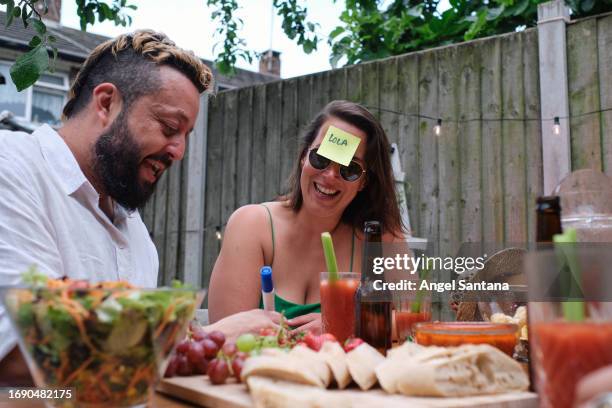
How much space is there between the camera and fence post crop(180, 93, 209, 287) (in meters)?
4.17

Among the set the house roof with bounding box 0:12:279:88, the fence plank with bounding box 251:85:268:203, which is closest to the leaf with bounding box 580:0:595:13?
the fence plank with bounding box 251:85:268:203

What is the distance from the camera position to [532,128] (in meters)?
3.06

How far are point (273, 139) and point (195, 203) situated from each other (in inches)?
31.3

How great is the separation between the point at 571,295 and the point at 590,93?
257 centimetres

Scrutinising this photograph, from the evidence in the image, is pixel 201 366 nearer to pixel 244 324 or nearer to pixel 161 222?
pixel 244 324

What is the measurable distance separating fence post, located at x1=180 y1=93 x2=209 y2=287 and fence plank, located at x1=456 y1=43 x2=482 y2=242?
1876 mm

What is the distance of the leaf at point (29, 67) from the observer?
5.46 feet

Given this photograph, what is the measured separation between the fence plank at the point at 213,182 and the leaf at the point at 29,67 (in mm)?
2411

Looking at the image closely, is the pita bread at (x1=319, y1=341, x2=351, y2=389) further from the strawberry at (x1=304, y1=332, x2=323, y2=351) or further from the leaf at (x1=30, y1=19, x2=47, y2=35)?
the leaf at (x1=30, y1=19, x2=47, y2=35)

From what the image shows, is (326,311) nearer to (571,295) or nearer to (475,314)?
(475,314)

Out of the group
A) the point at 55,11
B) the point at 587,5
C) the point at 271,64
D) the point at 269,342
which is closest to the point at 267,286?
the point at 269,342

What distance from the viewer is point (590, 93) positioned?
2914mm

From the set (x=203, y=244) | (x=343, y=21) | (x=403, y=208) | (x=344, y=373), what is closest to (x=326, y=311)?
(x=344, y=373)

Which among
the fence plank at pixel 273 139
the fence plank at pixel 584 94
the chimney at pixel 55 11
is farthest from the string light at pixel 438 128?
the chimney at pixel 55 11
